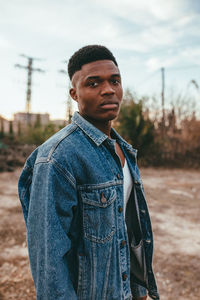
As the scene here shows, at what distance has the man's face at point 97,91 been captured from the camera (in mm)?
1358

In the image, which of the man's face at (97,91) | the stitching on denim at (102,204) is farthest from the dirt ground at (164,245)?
the man's face at (97,91)

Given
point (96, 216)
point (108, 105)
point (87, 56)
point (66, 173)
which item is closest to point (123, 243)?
point (96, 216)

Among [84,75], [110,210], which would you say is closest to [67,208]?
[110,210]

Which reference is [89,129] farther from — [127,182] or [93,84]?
[127,182]

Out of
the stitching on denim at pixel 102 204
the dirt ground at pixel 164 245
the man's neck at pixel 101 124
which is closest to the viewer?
the stitching on denim at pixel 102 204

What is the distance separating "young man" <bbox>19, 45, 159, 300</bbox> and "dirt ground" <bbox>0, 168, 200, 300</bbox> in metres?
2.03

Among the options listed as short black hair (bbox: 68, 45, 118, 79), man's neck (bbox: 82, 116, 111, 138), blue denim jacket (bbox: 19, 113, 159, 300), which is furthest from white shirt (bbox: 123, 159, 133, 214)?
short black hair (bbox: 68, 45, 118, 79)

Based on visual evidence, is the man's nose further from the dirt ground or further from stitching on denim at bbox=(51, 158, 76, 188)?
the dirt ground

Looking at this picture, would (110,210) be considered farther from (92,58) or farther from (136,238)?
(92,58)

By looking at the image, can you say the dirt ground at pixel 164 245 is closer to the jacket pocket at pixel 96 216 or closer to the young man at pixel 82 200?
the young man at pixel 82 200

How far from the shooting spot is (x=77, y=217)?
4.02 ft

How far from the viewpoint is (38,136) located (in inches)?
681

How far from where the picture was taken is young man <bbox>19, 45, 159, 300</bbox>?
1.08 m

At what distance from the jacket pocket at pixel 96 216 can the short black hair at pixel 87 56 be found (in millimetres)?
719
